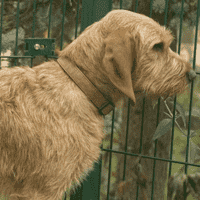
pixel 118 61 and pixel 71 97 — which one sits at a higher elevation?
pixel 118 61

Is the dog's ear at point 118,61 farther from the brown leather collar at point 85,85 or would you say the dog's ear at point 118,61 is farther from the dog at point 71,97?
the brown leather collar at point 85,85

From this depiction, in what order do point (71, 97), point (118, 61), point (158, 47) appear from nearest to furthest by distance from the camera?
1. point (118, 61)
2. point (71, 97)
3. point (158, 47)

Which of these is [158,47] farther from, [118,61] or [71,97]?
[71,97]

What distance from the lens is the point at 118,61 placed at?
2.22 m

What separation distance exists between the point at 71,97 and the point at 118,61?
0.54 meters

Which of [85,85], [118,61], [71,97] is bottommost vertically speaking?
[71,97]

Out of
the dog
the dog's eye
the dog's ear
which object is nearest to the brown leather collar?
the dog

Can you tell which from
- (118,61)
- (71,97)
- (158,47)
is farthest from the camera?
(158,47)

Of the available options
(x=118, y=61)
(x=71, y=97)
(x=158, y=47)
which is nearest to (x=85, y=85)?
(x=71, y=97)

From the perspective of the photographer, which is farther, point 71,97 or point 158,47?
point 158,47

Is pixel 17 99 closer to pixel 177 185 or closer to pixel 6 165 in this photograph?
pixel 6 165

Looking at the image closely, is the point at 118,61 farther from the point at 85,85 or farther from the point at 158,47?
the point at 158,47

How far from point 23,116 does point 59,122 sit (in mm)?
315

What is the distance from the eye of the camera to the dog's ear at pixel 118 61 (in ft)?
7.34
